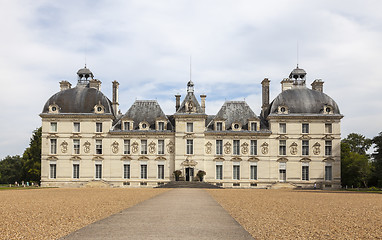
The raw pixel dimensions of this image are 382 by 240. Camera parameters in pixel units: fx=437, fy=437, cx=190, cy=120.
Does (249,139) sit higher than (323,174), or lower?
higher

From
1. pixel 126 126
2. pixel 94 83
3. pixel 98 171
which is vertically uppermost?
pixel 94 83

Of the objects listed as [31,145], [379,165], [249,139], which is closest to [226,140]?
[249,139]

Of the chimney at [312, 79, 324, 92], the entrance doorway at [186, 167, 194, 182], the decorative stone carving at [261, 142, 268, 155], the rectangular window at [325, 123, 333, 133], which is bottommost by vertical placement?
the entrance doorway at [186, 167, 194, 182]

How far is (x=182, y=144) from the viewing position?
162 ft

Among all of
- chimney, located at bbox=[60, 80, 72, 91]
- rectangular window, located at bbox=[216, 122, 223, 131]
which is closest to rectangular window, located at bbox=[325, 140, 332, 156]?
rectangular window, located at bbox=[216, 122, 223, 131]

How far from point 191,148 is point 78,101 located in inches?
560

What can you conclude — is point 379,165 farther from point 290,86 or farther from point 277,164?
point 290,86

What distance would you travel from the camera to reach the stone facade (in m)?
49.3

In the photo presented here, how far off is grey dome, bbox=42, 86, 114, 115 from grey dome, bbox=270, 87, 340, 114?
1980 cm

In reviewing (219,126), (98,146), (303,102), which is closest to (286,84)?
(303,102)

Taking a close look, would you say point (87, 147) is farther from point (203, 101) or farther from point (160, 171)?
point (203, 101)

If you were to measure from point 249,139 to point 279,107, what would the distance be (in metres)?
5.00

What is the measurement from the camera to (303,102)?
50.7 metres

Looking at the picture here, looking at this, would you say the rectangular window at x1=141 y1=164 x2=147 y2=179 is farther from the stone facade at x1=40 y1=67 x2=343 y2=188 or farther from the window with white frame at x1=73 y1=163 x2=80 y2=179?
the window with white frame at x1=73 y1=163 x2=80 y2=179
